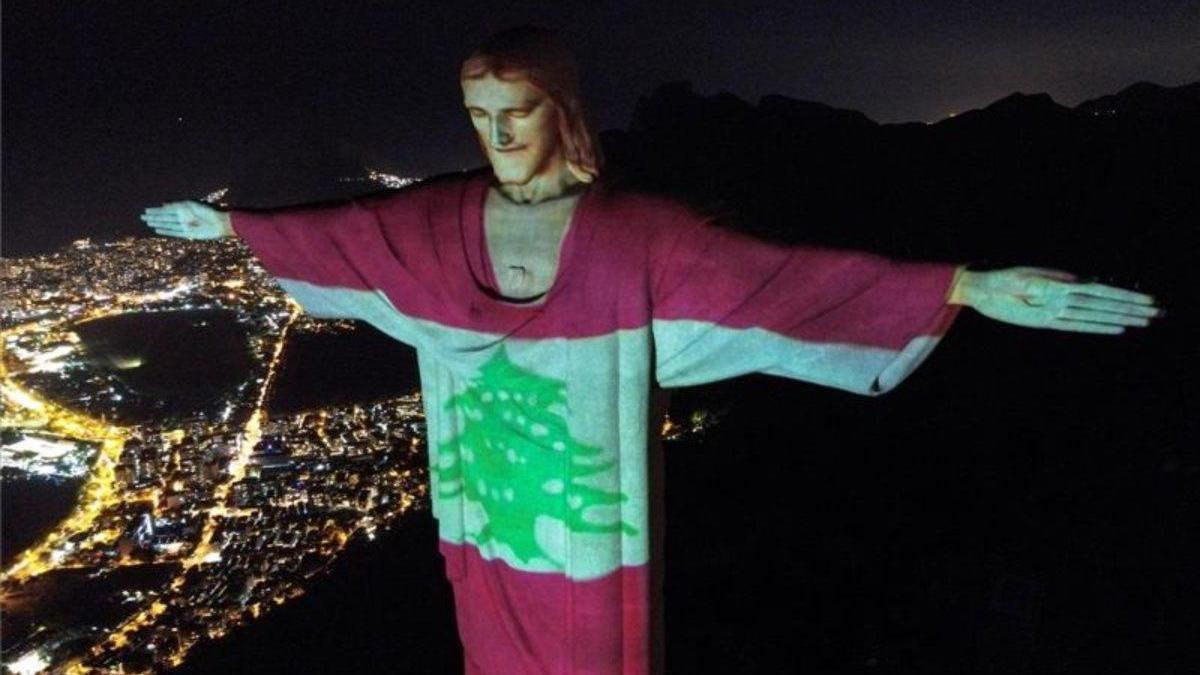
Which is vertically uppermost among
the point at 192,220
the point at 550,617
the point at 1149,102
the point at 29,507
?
the point at 1149,102

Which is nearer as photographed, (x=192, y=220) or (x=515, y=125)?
(x=515, y=125)

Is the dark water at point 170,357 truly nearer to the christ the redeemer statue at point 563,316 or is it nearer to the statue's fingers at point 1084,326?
the christ the redeemer statue at point 563,316

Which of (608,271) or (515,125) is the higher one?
(515,125)

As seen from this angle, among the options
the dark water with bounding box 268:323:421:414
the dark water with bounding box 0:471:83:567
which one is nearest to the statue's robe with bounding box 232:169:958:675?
the dark water with bounding box 0:471:83:567

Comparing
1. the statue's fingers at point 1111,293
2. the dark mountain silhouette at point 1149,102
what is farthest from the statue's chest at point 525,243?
the dark mountain silhouette at point 1149,102

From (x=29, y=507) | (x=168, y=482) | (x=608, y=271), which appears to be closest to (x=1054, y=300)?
(x=608, y=271)

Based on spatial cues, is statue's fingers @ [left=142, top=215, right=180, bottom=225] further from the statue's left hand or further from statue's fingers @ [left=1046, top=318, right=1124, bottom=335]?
statue's fingers @ [left=1046, top=318, right=1124, bottom=335]

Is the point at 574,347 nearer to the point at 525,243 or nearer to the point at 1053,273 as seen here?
the point at 525,243

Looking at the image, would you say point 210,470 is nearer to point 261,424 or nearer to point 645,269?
point 261,424
